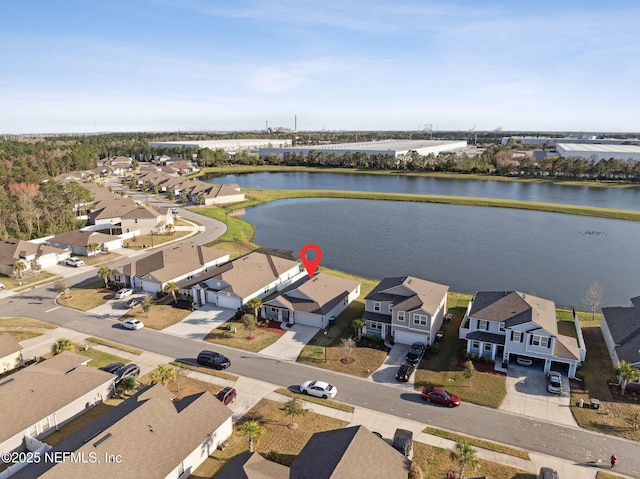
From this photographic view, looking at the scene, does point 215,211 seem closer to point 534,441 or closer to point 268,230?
point 268,230

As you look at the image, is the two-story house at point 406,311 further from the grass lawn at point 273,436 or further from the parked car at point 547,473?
the parked car at point 547,473

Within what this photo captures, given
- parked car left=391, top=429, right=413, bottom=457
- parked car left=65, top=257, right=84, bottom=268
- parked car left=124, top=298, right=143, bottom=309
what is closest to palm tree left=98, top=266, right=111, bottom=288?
parked car left=124, top=298, right=143, bottom=309

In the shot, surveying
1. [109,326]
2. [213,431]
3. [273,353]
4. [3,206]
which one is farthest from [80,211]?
[213,431]

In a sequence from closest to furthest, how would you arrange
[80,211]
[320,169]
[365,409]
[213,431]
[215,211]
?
[213,431] → [365,409] → [80,211] → [215,211] → [320,169]

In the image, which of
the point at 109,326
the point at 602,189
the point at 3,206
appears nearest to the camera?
the point at 109,326

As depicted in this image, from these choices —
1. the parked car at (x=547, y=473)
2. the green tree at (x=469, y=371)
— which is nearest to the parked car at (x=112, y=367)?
the green tree at (x=469, y=371)

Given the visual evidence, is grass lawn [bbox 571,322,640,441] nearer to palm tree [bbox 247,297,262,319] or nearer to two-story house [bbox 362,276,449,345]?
two-story house [bbox 362,276,449,345]

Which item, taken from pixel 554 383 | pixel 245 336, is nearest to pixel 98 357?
pixel 245 336
